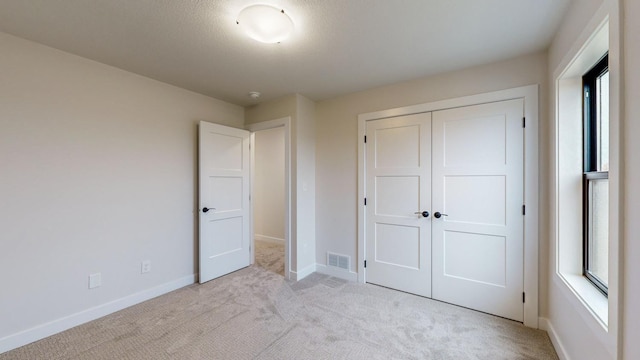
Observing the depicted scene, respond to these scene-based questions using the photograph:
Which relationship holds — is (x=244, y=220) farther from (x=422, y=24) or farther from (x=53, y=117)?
(x=422, y=24)

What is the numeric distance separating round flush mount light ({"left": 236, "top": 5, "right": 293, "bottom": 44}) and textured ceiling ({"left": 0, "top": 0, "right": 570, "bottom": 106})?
0.19ft

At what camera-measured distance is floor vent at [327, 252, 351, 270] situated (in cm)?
327

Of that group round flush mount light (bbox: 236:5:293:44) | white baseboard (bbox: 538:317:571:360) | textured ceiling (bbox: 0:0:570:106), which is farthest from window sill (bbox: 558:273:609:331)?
round flush mount light (bbox: 236:5:293:44)

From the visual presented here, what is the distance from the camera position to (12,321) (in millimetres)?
1934

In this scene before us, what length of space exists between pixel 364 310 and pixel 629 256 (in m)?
1.96

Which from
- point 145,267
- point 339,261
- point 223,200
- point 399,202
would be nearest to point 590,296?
point 399,202

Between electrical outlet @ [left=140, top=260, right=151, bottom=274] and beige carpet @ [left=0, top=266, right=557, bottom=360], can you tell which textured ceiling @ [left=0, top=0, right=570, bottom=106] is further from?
beige carpet @ [left=0, top=266, right=557, bottom=360]

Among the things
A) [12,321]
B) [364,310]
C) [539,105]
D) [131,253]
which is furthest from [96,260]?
[539,105]

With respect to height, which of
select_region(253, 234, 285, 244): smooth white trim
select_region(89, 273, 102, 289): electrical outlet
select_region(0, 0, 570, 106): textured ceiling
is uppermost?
select_region(0, 0, 570, 106): textured ceiling

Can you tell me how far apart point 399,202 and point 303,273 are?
157 cm

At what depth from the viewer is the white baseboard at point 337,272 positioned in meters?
3.22

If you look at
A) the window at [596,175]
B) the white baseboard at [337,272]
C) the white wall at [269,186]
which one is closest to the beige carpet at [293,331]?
the white baseboard at [337,272]

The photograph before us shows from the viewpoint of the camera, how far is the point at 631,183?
0.99 m

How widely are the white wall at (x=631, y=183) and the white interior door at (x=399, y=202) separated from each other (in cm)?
168
